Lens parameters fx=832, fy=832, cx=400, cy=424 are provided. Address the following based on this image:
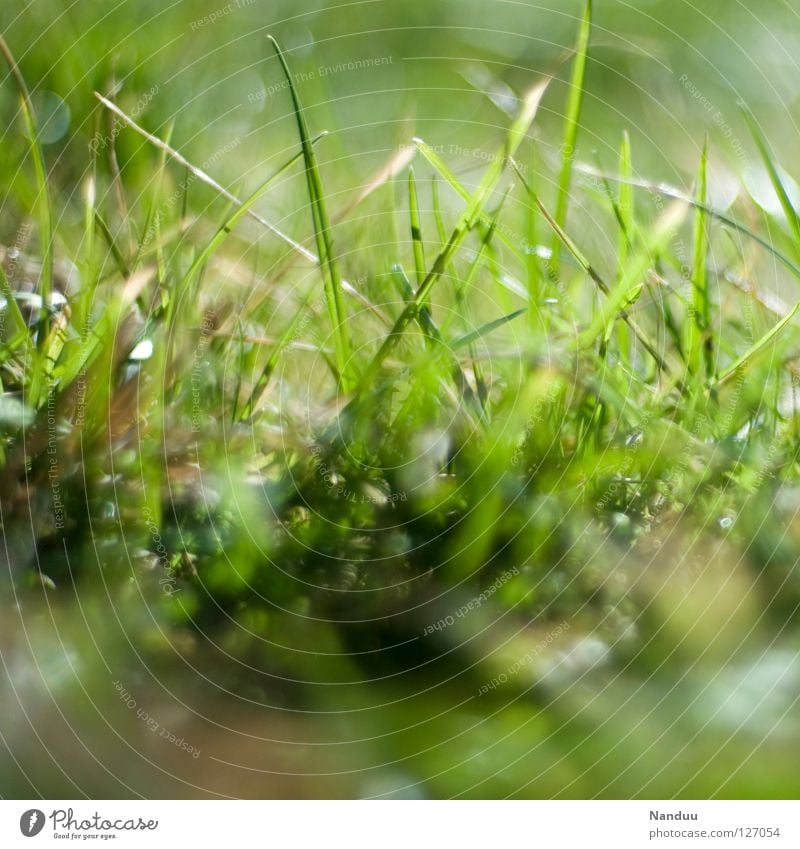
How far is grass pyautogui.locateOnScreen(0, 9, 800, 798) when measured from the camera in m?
0.35

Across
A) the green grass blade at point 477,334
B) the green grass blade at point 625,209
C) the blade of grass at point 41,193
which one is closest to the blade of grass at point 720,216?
the green grass blade at point 625,209

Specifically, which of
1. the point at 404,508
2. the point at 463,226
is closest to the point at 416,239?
the point at 463,226

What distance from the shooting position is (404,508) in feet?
1.19

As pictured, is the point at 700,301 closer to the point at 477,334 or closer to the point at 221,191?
the point at 477,334

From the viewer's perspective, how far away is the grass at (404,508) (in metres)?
0.35

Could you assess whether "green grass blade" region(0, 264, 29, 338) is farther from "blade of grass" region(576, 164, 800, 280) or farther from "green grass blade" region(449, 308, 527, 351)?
"blade of grass" region(576, 164, 800, 280)

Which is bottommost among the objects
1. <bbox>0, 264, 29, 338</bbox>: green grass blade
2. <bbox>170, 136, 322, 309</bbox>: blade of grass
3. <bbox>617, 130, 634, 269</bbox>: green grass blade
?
<bbox>0, 264, 29, 338</bbox>: green grass blade

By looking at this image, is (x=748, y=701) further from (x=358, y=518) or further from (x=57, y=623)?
(x=57, y=623)

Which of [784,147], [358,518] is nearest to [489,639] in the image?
[358,518]

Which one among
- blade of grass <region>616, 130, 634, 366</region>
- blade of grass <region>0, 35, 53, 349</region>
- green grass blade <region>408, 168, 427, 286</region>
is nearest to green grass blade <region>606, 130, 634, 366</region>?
blade of grass <region>616, 130, 634, 366</region>

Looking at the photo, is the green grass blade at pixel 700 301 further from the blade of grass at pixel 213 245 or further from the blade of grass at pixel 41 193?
the blade of grass at pixel 41 193

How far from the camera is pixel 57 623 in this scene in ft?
1.17
